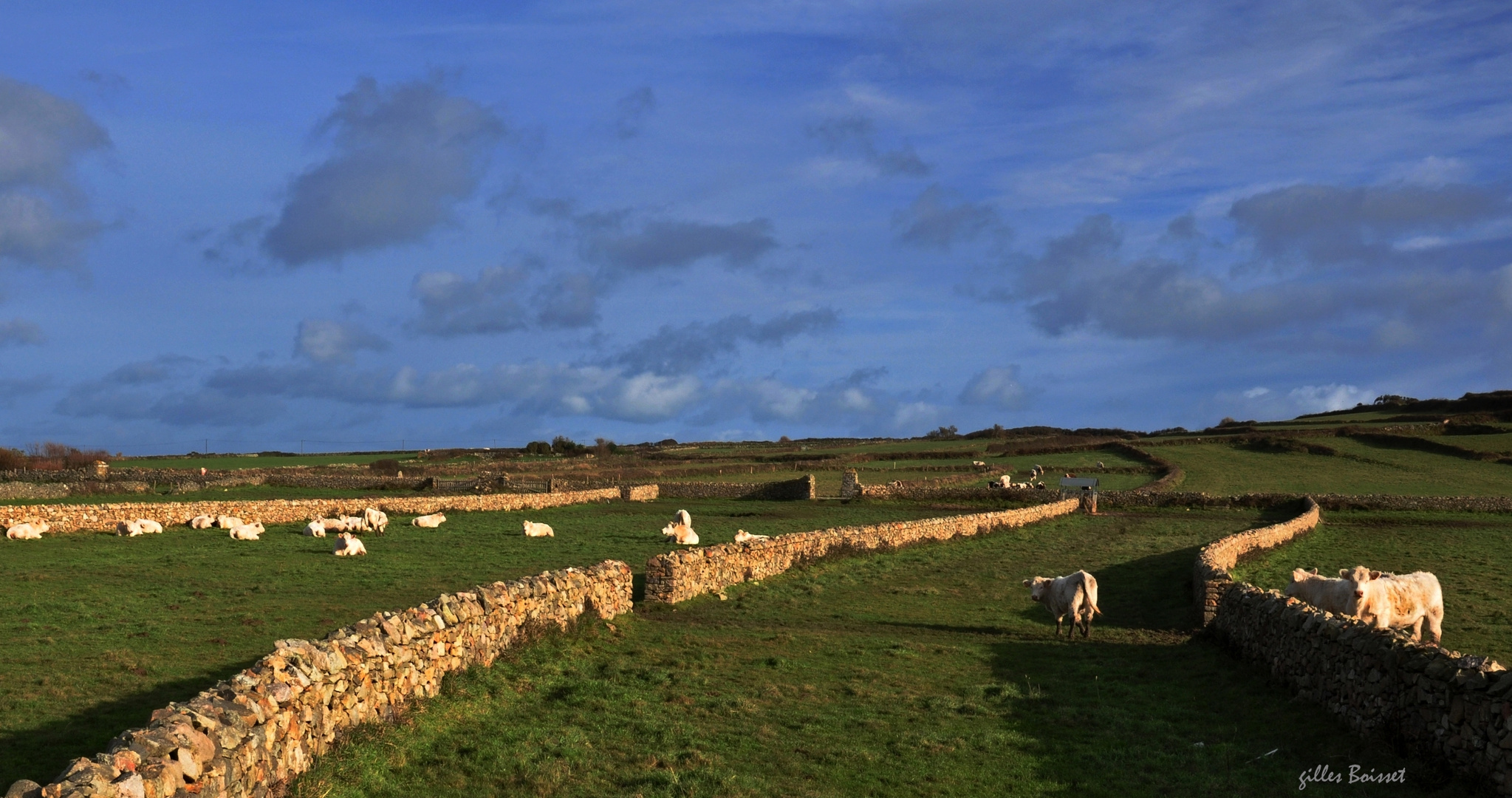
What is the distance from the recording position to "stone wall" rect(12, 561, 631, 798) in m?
6.64

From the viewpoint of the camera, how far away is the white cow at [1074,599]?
60.2 ft

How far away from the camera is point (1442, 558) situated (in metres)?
29.5

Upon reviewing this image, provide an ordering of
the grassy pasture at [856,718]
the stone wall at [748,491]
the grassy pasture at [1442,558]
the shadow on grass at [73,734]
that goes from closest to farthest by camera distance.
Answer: the shadow on grass at [73,734] → the grassy pasture at [856,718] → the grassy pasture at [1442,558] → the stone wall at [748,491]

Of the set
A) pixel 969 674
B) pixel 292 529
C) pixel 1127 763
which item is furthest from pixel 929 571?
pixel 292 529

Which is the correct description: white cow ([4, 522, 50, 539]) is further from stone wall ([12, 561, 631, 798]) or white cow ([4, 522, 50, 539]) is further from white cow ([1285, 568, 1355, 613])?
white cow ([1285, 568, 1355, 613])

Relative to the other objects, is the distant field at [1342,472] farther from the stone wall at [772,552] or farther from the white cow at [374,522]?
the white cow at [374,522]

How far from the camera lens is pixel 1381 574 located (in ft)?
50.8

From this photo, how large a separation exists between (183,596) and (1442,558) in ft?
103

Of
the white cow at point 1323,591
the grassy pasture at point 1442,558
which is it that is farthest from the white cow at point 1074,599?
the grassy pasture at point 1442,558

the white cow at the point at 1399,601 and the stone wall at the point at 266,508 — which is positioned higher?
the stone wall at the point at 266,508

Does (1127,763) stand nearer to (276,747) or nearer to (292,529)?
(276,747)

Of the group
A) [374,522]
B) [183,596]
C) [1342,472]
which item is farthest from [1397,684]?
[1342,472]

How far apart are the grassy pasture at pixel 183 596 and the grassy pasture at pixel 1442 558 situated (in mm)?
15678

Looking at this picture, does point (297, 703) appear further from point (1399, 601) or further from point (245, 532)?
point (245, 532)
